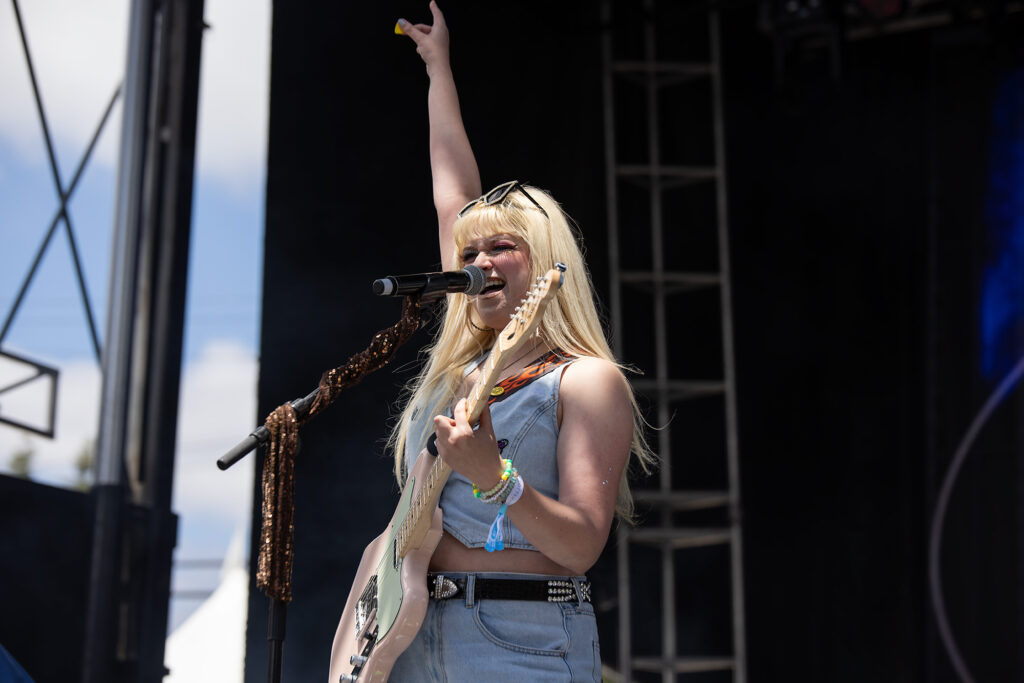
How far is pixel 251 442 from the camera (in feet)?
4.99

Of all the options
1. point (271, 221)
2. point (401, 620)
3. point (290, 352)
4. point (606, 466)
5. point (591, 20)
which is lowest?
point (401, 620)

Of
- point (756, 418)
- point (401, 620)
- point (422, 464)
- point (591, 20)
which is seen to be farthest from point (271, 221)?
point (756, 418)

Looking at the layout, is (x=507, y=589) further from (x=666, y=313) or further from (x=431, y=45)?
(x=666, y=313)

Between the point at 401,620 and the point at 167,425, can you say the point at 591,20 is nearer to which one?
the point at 167,425

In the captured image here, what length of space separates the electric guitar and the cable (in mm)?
3807

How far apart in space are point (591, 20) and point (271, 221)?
236cm

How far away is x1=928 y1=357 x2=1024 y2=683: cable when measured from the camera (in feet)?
15.5

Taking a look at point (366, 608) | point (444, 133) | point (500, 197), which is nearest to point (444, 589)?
point (366, 608)

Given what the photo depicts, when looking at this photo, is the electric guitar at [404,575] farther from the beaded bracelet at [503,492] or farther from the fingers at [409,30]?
the fingers at [409,30]

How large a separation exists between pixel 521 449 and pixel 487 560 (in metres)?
0.16

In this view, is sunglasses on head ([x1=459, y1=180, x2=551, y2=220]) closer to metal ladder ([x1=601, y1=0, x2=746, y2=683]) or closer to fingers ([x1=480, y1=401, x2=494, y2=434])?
fingers ([x1=480, y1=401, x2=494, y2=434])

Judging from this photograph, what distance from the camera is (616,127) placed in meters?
5.12

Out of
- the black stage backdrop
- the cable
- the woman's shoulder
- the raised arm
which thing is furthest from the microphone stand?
the cable

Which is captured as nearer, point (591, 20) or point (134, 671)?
point (134, 671)
